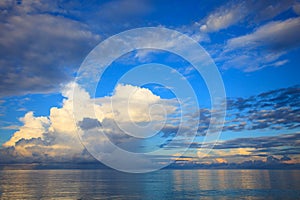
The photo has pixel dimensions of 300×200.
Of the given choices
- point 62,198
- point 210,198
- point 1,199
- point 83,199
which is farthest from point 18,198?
point 210,198

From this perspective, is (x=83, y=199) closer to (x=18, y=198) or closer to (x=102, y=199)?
(x=102, y=199)

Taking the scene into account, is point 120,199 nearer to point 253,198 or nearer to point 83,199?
point 83,199

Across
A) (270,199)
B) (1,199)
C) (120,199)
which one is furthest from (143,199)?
(1,199)

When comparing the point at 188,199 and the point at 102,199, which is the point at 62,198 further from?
the point at 188,199

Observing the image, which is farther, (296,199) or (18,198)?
(18,198)

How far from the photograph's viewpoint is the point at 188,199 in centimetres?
8900

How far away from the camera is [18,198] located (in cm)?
9269

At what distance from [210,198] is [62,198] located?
180ft

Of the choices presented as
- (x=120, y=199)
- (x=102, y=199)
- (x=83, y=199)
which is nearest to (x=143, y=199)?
(x=120, y=199)

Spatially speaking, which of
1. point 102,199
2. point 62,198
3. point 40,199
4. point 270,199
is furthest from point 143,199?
point 270,199

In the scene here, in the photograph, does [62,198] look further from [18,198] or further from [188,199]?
[188,199]

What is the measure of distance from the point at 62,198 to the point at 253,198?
71082mm

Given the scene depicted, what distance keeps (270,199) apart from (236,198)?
37.9 ft

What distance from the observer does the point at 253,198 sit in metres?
92.4
